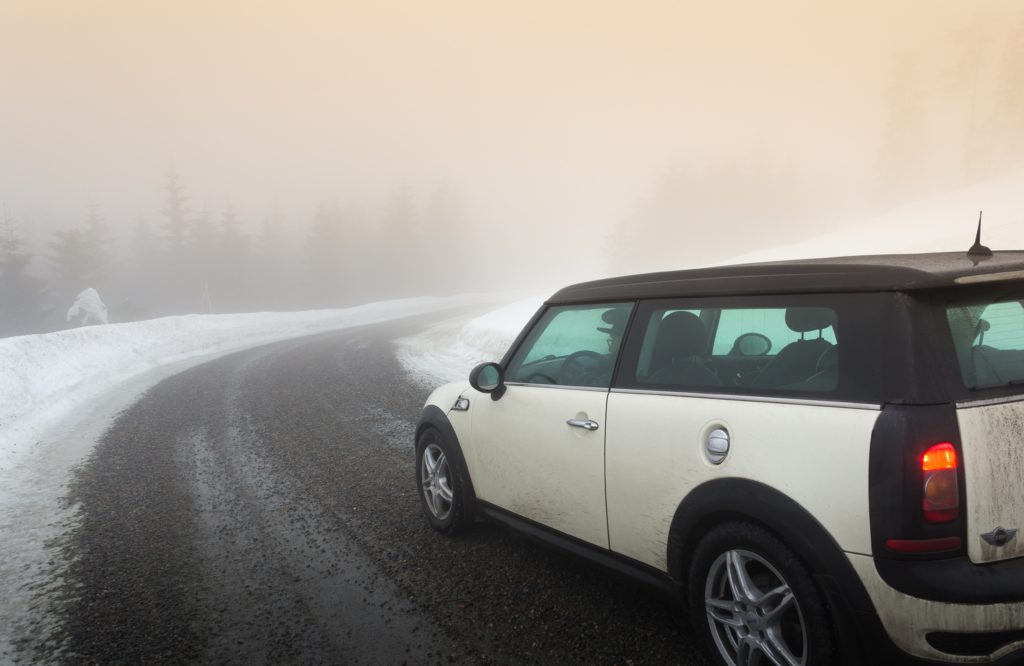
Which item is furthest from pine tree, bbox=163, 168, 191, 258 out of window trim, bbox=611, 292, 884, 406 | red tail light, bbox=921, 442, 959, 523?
red tail light, bbox=921, 442, 959, 523

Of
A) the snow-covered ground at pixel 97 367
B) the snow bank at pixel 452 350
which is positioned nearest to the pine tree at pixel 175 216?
the snow-covered ground at pixel 97 367

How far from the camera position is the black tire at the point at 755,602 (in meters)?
A: 2.01

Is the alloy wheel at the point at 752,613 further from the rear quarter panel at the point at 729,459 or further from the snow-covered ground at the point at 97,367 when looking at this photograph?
the snow-covered ground at the point at 97,367

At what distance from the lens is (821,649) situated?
200 cm

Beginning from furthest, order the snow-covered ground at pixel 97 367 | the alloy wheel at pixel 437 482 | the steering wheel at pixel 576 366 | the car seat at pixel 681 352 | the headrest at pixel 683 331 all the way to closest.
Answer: the snow-covered ground at pixel 97 367, the alloy wheel at pixel 437 482, the steering wheel at pixel 576 366, the headrest at pixel 683 331, the car seat at pixel 681 352

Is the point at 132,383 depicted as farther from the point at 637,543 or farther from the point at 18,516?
the point at 637,543

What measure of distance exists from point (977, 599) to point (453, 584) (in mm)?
2519

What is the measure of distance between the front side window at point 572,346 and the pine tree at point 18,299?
5425cm

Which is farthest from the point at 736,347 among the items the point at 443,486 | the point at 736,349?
the point at 443,486

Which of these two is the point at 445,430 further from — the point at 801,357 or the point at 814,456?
the point at 814,456

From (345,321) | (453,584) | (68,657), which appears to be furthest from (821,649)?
(345,321)

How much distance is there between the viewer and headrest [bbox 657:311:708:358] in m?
2.88

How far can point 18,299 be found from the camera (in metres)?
46.2

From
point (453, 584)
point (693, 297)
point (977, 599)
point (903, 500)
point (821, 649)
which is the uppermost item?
point (693, 297)
